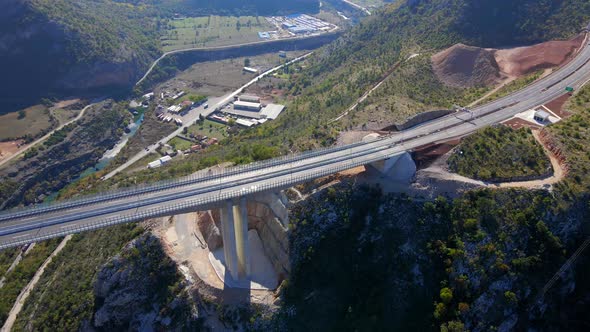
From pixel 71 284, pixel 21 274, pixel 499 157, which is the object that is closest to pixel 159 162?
pixel 21 274

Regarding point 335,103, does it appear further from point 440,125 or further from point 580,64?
point 580,64

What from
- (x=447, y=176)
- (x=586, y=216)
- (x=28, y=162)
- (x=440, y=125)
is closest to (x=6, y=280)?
(x=28, y=162)

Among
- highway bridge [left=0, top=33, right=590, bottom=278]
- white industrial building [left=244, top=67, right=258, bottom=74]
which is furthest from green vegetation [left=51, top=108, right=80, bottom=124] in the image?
highway bridge [left=0, top=33, right=590, bottom=278]

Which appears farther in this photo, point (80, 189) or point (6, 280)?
point (80, 189)

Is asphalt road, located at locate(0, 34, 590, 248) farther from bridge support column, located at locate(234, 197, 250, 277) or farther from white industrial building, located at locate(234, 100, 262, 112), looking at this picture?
white industrial building, located at locate(234, 100, 262, 112)

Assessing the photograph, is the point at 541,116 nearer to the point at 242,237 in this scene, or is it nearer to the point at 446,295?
the point at 446,295
